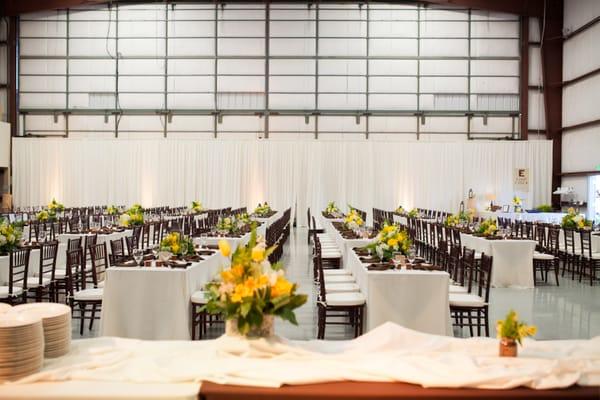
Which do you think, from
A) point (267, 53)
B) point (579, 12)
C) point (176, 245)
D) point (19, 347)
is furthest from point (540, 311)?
point (267, 53)

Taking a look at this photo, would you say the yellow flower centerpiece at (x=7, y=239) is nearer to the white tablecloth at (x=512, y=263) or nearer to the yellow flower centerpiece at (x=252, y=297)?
the yellow flower centerpiece at (x=252, y=297)

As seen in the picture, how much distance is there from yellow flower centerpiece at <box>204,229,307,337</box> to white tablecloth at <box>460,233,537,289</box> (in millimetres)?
7415

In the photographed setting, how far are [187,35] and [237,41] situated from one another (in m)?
1.91

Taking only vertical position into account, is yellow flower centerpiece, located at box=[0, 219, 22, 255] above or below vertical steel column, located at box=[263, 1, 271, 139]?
below

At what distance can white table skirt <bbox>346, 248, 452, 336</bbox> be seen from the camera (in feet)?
17.5

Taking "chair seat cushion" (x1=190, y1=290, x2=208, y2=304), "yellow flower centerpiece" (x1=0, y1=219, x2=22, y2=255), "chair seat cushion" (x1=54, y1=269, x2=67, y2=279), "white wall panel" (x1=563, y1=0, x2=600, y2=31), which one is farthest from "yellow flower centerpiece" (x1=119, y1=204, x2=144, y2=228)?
"white wall panel" (x1=563, y1=0, x2=600, y2=31)

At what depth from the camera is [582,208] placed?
1955 centimetres

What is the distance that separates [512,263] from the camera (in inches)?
367

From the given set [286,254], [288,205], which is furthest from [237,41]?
[286,254]

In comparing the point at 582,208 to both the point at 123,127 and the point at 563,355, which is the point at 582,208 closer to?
the point at 123,127

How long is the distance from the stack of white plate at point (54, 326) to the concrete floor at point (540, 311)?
8.97 feet

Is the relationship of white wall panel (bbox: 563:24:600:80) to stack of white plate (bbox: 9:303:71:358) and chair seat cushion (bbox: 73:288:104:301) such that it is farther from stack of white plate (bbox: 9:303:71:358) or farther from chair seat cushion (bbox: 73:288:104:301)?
stack of white plate (bbox: 9:303:71:358)

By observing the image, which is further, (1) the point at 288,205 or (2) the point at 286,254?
(1) the point at 288,205

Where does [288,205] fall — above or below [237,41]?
below
